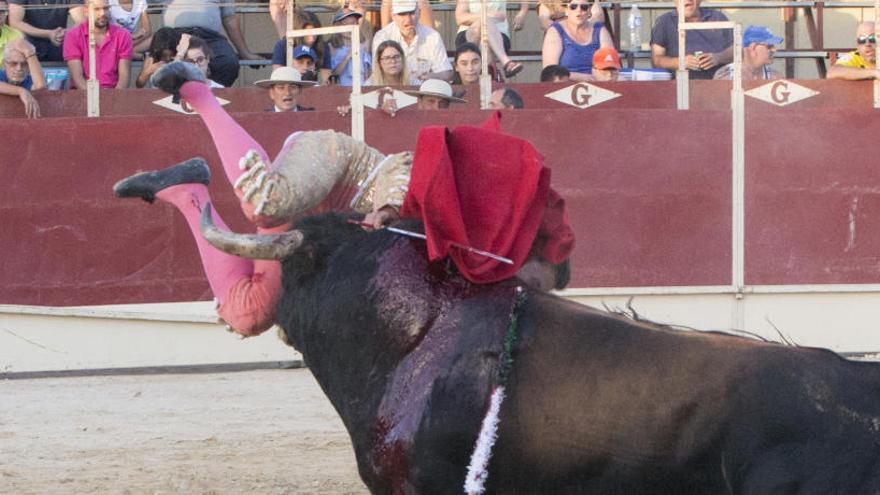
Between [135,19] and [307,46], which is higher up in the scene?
[135,19]

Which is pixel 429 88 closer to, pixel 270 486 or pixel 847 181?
pixel 847 181

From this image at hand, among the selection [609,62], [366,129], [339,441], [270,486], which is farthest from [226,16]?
[270,486]

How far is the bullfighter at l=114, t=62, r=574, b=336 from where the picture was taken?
306 cm

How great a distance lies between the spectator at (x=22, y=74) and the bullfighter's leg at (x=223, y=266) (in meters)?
4.50

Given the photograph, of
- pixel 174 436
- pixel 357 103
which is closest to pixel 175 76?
pixel 174 436

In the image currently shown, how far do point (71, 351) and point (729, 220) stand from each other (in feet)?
12.0

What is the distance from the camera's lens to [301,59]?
8477 millimetres

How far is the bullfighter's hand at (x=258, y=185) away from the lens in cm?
329

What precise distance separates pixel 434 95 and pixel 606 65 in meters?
1.36

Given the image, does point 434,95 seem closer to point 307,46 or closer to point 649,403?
point 307,46

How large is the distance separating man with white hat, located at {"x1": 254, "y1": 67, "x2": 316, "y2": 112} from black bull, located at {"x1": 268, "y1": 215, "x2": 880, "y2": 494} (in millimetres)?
4861

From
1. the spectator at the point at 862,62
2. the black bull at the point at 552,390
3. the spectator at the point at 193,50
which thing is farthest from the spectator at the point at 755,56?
the black bull at the point at 552,390

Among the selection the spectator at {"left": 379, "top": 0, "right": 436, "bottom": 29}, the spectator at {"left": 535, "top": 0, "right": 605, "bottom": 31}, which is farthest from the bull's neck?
the spectator at {"left": 535, "top": 0, "right": 605, "bottom": 31}

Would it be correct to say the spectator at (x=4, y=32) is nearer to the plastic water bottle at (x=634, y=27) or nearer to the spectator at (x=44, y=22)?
the spectator at (x=44, y=22)
